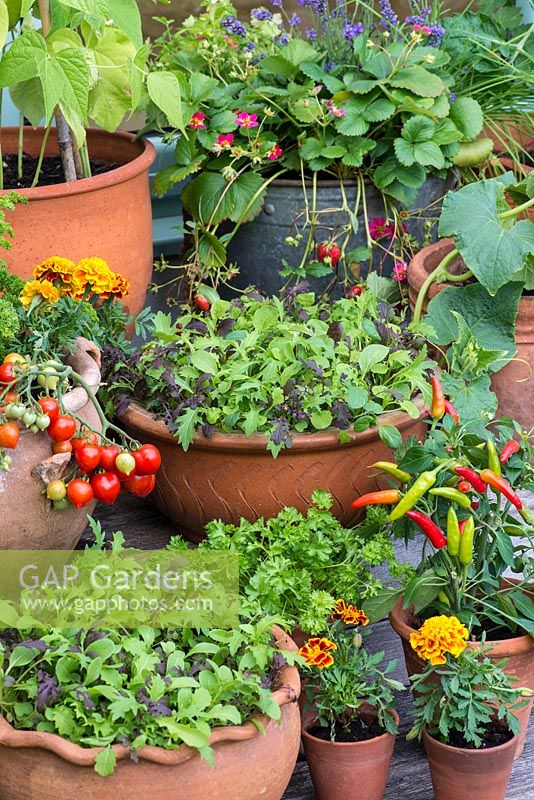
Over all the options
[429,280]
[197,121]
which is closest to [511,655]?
[429,280]

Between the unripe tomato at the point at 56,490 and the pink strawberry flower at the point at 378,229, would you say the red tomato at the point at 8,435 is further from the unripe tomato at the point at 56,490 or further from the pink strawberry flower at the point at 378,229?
the pink strawberry flower at the point at 378,229

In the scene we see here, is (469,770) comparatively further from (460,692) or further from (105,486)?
(105,486)

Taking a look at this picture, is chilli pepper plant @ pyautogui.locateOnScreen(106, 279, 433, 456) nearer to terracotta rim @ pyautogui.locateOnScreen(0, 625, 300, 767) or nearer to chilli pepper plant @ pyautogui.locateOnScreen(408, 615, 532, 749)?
chilli pepper plant @ pyautogui.locateOnScreen(408, 615, 532, 749)

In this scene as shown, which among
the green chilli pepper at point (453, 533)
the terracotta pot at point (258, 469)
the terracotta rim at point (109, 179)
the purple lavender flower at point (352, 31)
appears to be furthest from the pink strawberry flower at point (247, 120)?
the green chilli pepper at point (453, 533)

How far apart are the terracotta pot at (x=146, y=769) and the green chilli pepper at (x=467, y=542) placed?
1.20 feet

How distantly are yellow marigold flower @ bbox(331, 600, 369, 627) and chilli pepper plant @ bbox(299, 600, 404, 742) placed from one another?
0.15 feet

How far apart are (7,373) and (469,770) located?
93 cm

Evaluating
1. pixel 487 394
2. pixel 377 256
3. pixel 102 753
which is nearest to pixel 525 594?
pixel 487 394

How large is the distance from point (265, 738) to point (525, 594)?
1.84 feet

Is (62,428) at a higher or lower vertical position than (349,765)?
higher

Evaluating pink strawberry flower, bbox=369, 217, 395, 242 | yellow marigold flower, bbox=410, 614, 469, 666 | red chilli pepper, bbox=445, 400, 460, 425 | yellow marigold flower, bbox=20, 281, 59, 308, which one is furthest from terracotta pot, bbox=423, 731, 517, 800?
pink strawberry flower, bbox=369, 217, 395, 242

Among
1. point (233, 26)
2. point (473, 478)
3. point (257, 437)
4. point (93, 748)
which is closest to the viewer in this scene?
point (93, 748)

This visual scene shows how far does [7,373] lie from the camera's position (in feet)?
5.66

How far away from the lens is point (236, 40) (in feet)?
9.32
